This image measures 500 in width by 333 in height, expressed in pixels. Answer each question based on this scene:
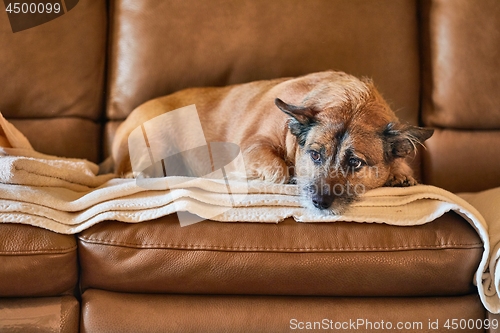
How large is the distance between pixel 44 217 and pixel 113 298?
328 millimetres

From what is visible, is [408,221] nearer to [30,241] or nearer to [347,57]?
[347,57]

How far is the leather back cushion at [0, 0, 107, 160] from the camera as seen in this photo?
7.00 feet

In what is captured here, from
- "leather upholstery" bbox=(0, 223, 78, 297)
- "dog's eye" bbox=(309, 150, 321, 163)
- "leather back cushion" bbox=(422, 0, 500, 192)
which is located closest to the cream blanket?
"leather upholstery" bbox=(0, 223, 78, 297)

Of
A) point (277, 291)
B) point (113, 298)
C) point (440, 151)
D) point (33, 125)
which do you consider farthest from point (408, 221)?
point (33, 125)

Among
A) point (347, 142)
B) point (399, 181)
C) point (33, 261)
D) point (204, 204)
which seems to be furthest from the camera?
point (399, 181)

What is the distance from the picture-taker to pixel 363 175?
170 centimetres

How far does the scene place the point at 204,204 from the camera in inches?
58.1

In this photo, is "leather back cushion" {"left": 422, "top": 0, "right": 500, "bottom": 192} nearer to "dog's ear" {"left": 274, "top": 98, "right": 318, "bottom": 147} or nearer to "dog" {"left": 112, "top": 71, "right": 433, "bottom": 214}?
"dog" {"left": 112, "top": 71, "right": 433, "bottom": 214}

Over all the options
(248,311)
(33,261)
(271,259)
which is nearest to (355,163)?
(271,259)

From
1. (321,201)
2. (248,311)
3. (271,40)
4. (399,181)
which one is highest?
(271,40)

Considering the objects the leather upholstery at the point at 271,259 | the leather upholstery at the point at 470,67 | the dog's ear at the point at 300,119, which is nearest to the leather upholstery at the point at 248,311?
the leather upholstery at the point at 271,259

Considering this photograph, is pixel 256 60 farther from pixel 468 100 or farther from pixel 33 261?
pixel 33 261

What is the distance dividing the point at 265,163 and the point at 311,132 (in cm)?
25

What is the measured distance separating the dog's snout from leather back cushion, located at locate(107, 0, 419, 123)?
0.88m
